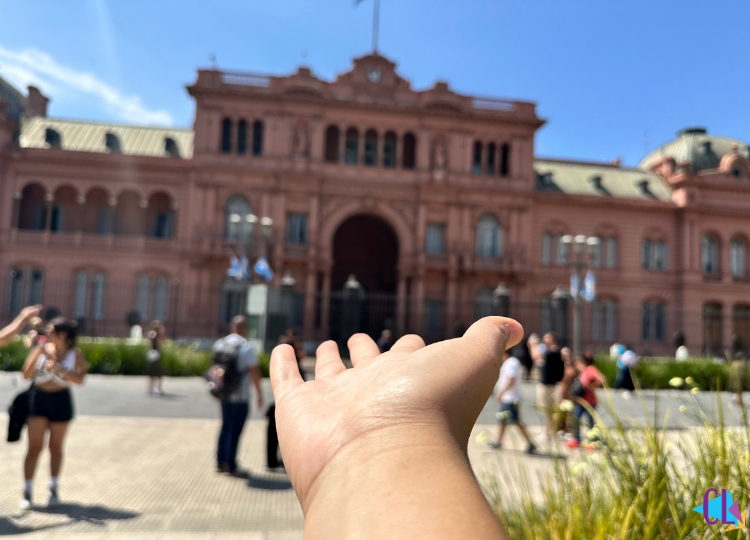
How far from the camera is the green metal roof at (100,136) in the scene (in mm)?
29750

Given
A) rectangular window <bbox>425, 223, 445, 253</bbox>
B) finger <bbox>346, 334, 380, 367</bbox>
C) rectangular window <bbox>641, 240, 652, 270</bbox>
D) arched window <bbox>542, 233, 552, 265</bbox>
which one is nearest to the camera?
finger <bbox>346, 334, 380, 367</bbox>

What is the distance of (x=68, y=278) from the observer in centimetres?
2716

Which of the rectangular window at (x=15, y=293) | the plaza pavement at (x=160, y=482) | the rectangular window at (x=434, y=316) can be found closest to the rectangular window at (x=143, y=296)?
the rectangular window at (x=15, y=293)

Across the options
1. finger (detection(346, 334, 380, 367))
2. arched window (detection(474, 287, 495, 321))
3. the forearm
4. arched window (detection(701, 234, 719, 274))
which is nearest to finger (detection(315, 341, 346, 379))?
finger (detection(346, 334, 380, 367))

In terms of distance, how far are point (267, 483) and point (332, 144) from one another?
25859mm

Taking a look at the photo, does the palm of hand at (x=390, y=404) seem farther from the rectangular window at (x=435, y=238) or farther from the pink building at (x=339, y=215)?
the rectangular window at (x=435, y=238)

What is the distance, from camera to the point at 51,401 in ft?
17.0

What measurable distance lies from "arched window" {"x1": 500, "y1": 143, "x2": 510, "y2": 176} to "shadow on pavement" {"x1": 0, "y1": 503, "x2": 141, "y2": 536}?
27983mm

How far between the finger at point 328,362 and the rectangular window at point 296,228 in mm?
26470

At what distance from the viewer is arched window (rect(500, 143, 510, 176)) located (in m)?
30.2

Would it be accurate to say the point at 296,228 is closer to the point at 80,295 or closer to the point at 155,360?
the point at 80,295

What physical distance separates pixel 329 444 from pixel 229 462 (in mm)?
5663

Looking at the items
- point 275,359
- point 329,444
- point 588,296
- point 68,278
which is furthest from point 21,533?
point 68,278

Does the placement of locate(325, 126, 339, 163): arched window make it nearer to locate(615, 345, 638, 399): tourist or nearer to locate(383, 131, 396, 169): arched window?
locate(383, 131, 396, 169): arched window
